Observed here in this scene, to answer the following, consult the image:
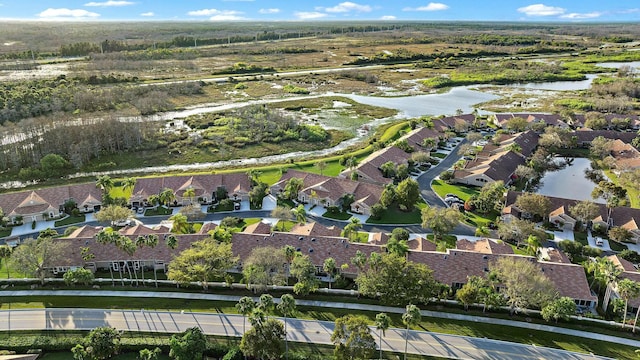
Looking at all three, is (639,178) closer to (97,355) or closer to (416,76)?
(97,355)

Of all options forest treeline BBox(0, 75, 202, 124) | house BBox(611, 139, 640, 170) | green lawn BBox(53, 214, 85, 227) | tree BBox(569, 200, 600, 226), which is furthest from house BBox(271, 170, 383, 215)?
forest treeline BBox(0, 75, 202, 124)

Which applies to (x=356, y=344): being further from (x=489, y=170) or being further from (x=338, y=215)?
(x=489, y=170)

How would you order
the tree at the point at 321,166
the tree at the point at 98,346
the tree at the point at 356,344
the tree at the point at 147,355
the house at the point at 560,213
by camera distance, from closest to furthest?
the tree at the point at 356,344
the tree at the point at 147,355
the tree at the point at 98,346
the house at the point at 560,213
the tree at the point at 321,166

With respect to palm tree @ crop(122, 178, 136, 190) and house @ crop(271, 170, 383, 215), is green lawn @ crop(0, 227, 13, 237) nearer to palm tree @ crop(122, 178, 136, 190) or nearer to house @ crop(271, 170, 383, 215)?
palm tree @ crop(122, 178, 136, 190)

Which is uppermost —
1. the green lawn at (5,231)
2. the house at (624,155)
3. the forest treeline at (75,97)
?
the forest treeline at (75,97)

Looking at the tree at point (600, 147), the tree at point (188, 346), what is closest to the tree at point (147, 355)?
the tree at point (188, 346)

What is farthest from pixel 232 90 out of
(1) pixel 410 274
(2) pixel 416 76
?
(1) pixel 410 274

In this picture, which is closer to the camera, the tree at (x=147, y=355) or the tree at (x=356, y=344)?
the tree at (x=356, y=344)

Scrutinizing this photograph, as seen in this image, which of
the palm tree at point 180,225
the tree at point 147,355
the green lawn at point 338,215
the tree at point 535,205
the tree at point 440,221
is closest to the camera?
the tree at point 147,355

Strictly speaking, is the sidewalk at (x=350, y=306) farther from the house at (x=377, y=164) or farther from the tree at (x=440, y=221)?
the house at (x=377, y=164)
